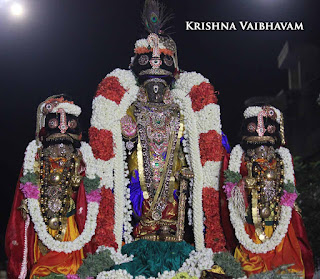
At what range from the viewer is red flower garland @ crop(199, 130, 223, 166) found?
691cm

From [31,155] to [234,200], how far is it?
7.22ft

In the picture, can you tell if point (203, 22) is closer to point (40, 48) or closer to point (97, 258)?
point (40, 48)

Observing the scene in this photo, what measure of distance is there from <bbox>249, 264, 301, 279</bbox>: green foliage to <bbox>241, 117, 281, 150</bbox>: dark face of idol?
133 centimetres

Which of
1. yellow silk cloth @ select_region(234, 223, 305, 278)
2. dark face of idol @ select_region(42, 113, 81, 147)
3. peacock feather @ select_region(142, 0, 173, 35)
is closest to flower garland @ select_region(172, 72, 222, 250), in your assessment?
yellow silk cloth @ select_region(234, 223, 305, 278)

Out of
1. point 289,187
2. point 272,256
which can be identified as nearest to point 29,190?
point 272,256

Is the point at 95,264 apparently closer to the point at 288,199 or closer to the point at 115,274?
the point at 115,274

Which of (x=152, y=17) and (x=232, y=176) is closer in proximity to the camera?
(x=232, y=176)

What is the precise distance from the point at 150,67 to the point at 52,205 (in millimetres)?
1910

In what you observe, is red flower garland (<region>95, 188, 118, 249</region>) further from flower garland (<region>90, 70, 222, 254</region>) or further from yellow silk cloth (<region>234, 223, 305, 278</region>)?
yellow silk cloth (<region>234, 223, 305, 278</region>)

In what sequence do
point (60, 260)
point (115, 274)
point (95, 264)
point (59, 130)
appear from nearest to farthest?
point (115, 274), point (95, 264), point (60, 260), point (59, 130)

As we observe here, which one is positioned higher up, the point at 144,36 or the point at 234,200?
the point at 144,36

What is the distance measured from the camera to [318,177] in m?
9.15

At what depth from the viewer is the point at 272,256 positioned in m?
6.44

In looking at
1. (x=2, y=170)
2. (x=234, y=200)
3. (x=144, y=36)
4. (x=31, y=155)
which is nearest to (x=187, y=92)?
(x=144, y=36)
